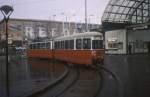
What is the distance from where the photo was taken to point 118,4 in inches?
2404

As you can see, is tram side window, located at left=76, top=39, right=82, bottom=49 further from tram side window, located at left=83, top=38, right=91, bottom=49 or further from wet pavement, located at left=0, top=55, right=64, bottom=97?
wet pavement, located at left=0, top=55, right=64, bottom=97

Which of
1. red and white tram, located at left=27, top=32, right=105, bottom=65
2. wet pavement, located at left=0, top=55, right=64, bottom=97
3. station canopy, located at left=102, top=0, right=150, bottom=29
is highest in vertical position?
station canopy, located at left=102, top=0, right=150, bottom=29

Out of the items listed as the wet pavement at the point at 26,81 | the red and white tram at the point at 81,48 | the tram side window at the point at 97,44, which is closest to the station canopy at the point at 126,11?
the red and white tram at the point at 81,48

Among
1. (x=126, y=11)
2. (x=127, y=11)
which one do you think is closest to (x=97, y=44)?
(x=126, y=11)

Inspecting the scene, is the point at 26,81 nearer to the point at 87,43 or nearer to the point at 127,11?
the point at 87,43

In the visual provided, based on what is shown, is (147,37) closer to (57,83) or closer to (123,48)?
(123,48)

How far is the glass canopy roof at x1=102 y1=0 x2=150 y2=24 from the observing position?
61.8 metres

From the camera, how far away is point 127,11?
64938 millimetres

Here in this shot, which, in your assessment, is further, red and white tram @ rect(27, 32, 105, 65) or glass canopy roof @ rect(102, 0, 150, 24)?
glass canopy roof @ rect(102, 0, 150, 24)

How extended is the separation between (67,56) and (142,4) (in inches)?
1351

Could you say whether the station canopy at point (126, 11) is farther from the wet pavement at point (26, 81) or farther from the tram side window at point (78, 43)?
the wet pavement at point (26, 81)

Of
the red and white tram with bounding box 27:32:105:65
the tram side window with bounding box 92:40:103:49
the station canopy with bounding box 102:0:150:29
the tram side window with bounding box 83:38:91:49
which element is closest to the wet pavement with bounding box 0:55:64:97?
the red and white tram with bounding box 27:32:105:65

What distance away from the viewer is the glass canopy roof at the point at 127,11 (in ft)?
203

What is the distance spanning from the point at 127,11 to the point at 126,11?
1.11 feet
